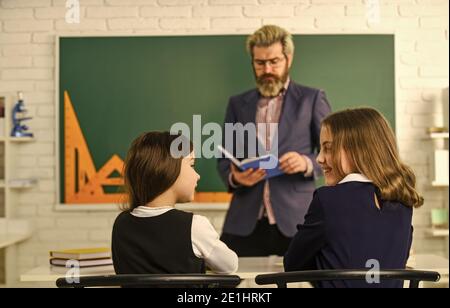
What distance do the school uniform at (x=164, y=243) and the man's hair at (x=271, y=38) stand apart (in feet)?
1.36

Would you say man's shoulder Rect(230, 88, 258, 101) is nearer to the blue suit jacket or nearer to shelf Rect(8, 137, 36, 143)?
the blue suit jacket

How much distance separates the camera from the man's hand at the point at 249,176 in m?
1.23

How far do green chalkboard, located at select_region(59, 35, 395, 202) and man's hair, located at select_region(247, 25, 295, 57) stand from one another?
21 millimetres

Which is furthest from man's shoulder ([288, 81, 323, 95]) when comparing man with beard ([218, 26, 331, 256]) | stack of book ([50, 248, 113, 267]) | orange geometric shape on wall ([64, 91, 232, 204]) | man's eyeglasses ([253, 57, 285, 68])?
stack of book ([50, 248, 113, 267])

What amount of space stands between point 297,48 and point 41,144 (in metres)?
0.50

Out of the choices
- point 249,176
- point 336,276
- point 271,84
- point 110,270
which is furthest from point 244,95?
point 336,276

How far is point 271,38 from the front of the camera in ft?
4.28

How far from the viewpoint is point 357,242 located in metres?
0.89

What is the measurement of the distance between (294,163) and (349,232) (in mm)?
289

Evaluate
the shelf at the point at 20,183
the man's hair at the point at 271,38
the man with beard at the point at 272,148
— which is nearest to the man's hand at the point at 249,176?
the man with beard at the point at 272,148

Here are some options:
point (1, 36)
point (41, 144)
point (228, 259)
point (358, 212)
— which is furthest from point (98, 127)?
point (358, 212)

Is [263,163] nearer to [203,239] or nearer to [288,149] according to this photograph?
[288,149]

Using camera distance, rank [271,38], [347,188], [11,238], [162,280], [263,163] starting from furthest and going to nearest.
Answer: [271,38]
[263,163]
[11,238]
[347,188]
[162,280]

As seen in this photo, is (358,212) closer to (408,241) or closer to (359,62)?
(408,241)
